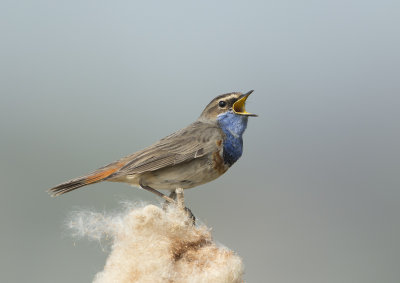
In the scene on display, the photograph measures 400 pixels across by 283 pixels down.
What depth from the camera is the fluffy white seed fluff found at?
2.53 metres

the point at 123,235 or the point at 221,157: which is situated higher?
the point at 221,157

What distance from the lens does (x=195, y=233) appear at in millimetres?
2789

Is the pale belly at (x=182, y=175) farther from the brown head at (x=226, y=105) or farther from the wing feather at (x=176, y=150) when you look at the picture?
the brown head at (x=226, y=105)

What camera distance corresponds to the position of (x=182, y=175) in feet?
14.5

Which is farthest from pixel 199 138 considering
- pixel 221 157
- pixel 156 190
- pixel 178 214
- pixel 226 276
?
pixel 226 276

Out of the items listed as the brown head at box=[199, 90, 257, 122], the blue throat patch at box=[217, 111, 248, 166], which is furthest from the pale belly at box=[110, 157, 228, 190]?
the brown head at box=[199, 90, 257, 122]

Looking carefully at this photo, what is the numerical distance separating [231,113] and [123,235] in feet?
8.10

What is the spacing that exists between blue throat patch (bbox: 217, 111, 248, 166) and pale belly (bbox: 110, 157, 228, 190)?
0.55ft

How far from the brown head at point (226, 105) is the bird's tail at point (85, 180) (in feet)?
4.16

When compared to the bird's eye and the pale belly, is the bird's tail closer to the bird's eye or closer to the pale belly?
the pale belly

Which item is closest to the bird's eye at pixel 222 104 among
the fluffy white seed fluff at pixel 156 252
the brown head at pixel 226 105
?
the brown head at pixel 226 105

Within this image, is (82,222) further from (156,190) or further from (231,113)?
(231,113)

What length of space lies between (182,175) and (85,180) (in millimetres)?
878

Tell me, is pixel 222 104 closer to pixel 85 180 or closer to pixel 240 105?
pixel 240 105
